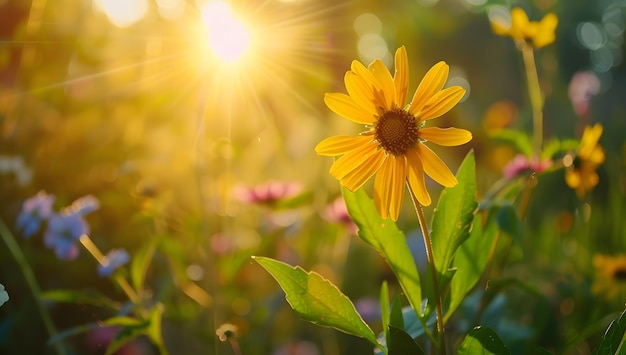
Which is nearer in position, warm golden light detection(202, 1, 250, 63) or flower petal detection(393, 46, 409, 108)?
flower petal detection(393, 46, 409, 108)

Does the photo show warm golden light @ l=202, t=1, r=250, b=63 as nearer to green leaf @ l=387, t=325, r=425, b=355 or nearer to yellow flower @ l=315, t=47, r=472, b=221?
yellow flower @ l=315, t=47, r=472, b=221

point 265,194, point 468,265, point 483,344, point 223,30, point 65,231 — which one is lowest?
point 483,344

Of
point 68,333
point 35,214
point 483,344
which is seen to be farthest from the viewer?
point 35,214

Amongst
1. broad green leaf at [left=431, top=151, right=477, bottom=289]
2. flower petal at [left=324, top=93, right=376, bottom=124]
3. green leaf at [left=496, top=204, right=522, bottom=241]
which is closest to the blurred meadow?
green leaf at [left=496, top=204, right=522, bottom=241]

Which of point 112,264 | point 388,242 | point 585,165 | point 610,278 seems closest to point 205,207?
point 112,264

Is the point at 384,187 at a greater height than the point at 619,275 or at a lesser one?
lesser

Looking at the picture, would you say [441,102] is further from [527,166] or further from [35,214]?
[35,214]

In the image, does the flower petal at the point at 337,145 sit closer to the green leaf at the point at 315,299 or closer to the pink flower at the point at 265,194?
the green leaf at the point at 315,299

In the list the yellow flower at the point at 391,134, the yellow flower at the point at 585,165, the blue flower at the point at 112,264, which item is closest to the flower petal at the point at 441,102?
the yellow flower at the point at 391,134
